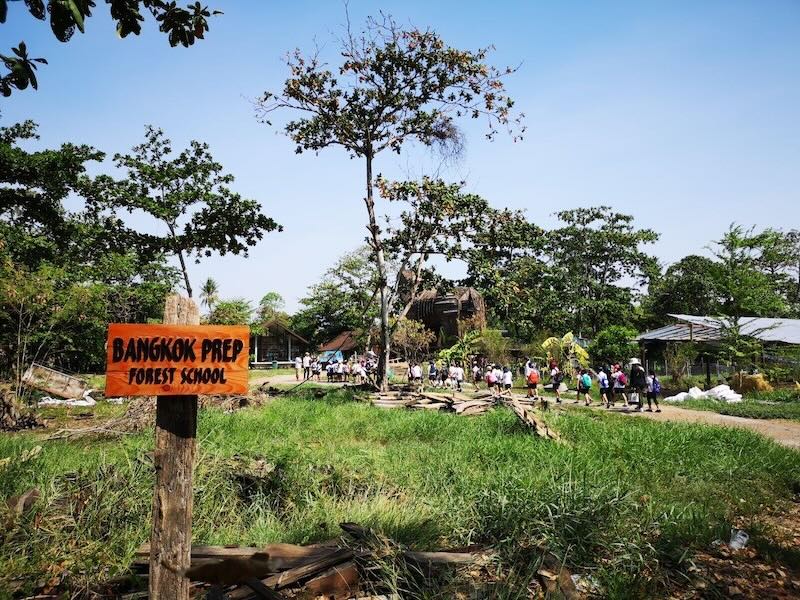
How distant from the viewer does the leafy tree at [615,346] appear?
82.8 ft

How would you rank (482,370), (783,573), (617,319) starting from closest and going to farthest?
(783,573) < (482,370) < (617,319)

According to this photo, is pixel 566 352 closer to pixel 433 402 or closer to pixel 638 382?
pixel 638 382

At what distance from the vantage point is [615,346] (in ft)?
83.0

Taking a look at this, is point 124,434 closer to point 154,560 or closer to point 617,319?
point 154,560

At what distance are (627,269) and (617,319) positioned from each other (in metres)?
4.50

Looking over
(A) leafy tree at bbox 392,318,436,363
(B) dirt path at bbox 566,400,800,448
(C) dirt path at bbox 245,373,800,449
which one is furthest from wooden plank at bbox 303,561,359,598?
(A) leafy tree at bbox 392,318,436,363

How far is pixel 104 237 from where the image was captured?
17.8 meters

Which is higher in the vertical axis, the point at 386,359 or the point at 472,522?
the point at 386,359

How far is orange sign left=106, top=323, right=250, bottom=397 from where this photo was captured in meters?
2.79

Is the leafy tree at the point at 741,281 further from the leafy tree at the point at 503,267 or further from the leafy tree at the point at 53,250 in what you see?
the leafy tree at the point at 53,250

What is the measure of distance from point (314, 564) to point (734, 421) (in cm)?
1241

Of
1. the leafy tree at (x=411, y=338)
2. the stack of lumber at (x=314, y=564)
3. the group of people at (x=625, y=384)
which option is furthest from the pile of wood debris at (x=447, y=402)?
the leafy tree at (x=411, y=338)

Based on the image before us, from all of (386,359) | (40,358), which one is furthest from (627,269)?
(40,358)

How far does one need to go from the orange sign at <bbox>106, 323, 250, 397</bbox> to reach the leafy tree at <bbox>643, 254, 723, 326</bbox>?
42.4m
